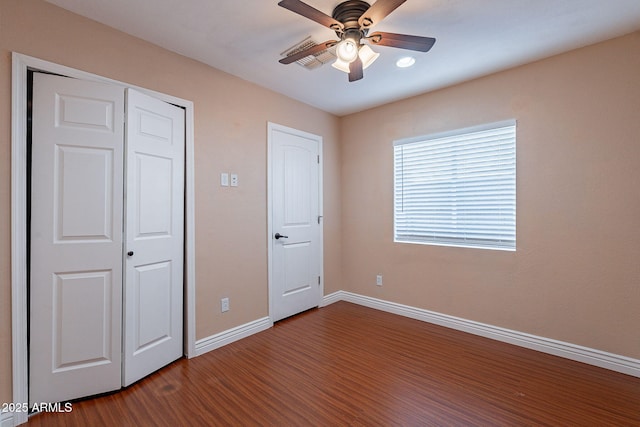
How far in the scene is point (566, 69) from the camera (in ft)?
7.99

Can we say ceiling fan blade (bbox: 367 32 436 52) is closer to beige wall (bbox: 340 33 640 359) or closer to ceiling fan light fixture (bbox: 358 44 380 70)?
ceiling fan light fixture (bbox: 358 44 380 70)

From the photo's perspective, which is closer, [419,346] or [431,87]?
[419,346]

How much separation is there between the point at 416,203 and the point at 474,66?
1.49 metres

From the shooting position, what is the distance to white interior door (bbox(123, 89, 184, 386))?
2.11 meters

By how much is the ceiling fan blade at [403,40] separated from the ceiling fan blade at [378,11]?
0.10 metres

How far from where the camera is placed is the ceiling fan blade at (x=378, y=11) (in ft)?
4.89

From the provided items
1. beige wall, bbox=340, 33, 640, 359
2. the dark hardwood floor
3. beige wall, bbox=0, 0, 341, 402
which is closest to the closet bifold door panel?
beige wall, bbox=0, 0, 341, 402

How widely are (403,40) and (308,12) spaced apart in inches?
24.6

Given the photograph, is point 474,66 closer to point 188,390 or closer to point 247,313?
point 247,313

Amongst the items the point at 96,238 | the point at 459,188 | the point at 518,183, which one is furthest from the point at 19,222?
the point at 518,183

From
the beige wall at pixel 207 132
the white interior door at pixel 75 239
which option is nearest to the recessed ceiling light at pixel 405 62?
the beige wall at pixel 207 132

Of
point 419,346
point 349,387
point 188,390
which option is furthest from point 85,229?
point 419,346

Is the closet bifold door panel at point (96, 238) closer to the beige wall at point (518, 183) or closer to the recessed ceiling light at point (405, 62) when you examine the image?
the beige wall at point (518, 183)

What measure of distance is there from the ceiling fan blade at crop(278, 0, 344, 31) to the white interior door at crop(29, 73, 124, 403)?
141 centimetres
